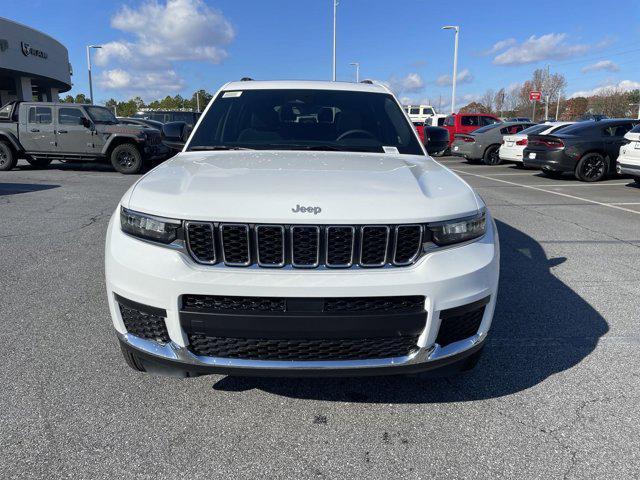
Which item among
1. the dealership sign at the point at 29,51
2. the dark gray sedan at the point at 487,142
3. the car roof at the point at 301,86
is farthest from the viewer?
the dealership sign at the point at 29,51

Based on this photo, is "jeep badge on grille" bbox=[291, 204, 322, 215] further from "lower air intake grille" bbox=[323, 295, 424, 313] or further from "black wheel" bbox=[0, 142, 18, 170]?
"black wheel" bbox=[0, 142, 18, 170]

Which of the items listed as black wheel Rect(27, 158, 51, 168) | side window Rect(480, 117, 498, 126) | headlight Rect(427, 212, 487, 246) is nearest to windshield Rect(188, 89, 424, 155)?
headlight Rect(427, 212, 487, 246)

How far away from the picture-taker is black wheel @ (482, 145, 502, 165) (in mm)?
17891

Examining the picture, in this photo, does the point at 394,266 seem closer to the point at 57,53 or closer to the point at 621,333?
the point at 621,333

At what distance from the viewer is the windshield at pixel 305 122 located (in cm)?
365

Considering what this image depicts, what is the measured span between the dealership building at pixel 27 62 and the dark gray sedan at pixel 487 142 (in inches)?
1216

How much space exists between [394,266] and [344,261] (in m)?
0.23

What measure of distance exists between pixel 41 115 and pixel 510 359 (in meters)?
14.3

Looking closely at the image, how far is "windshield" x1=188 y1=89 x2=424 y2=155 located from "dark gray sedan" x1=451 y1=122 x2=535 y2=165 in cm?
1479

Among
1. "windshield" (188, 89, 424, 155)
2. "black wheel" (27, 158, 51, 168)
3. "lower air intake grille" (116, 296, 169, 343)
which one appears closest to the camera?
"lower air intake grille" (116, 296, 169, 343)

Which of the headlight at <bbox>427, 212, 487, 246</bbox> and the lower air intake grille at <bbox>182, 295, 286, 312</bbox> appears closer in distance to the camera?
the lower air intake grille at <bbox>182, 295, 286, 312</bbox>

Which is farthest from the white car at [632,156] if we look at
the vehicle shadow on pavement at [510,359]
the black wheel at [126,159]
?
the black wheel at [126,159]

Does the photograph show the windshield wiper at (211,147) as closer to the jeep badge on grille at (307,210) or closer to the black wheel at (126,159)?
the jeep badge on grille at (307,210)

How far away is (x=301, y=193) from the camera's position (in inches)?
91.3
